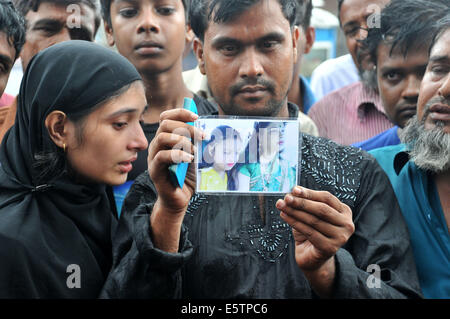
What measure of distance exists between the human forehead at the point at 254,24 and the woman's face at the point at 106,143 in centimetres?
58

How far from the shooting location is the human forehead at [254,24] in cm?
271

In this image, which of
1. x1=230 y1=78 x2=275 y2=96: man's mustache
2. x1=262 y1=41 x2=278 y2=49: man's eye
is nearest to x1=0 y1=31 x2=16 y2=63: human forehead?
x1=230 y1=78 x2=275 y2=96: man's mustache

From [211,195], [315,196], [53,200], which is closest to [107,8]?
[53,200]

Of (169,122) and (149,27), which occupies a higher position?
(149,27)

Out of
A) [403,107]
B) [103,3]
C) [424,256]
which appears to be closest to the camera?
[424,256]

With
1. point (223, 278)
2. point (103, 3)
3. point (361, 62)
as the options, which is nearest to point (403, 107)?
point (361, 62)

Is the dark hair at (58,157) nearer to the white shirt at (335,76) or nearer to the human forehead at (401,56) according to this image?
the human forehead at (401,56)

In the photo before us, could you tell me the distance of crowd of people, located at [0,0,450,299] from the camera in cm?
217

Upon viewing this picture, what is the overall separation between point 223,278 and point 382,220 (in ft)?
2.31

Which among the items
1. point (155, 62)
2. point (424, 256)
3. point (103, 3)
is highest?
point (103, 3)

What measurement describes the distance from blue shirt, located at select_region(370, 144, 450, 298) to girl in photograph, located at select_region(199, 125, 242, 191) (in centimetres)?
97

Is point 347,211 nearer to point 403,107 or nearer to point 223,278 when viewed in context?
point 223,278

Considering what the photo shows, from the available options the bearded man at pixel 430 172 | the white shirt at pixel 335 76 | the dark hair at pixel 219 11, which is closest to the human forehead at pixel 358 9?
the white shirt at pixel 335 76

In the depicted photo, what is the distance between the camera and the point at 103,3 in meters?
3.79
